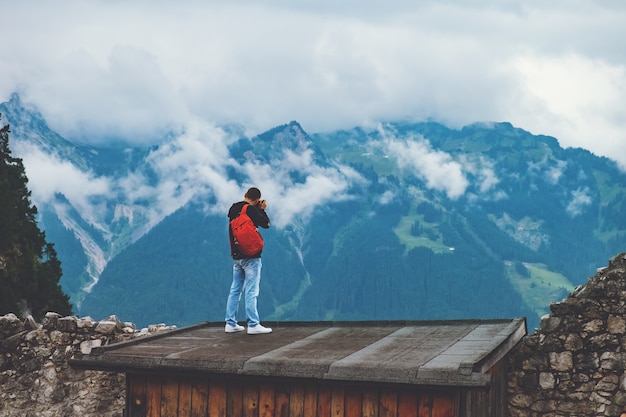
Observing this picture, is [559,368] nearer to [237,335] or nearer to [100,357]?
[237,335]

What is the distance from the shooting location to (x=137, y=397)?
501 inches

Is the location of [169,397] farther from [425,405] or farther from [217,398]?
[425,405]

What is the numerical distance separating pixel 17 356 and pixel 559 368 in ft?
33.9

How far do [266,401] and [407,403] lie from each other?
2.05 m

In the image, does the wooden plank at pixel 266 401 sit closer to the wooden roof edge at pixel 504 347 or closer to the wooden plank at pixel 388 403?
the wooden plank at pixel 388 403

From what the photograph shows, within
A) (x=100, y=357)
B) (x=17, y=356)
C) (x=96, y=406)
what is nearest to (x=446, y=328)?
(x=100, y=357)

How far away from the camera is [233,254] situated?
48.4 ft

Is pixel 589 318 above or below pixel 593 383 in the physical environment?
above

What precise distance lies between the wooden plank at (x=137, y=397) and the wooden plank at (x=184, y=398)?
58 cm

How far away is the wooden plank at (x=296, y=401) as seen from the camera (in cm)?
1155

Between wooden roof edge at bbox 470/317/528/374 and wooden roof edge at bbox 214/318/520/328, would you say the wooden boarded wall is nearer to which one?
wooden roof edge at bbox 470/317/528/374

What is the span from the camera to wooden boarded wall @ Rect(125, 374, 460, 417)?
1080 centimetres

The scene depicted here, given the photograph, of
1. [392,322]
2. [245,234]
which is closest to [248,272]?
[245,234]

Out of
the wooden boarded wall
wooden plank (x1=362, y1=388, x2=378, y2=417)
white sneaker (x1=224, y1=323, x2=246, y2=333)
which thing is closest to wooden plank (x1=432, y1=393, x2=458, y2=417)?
the wooden boarded wall
